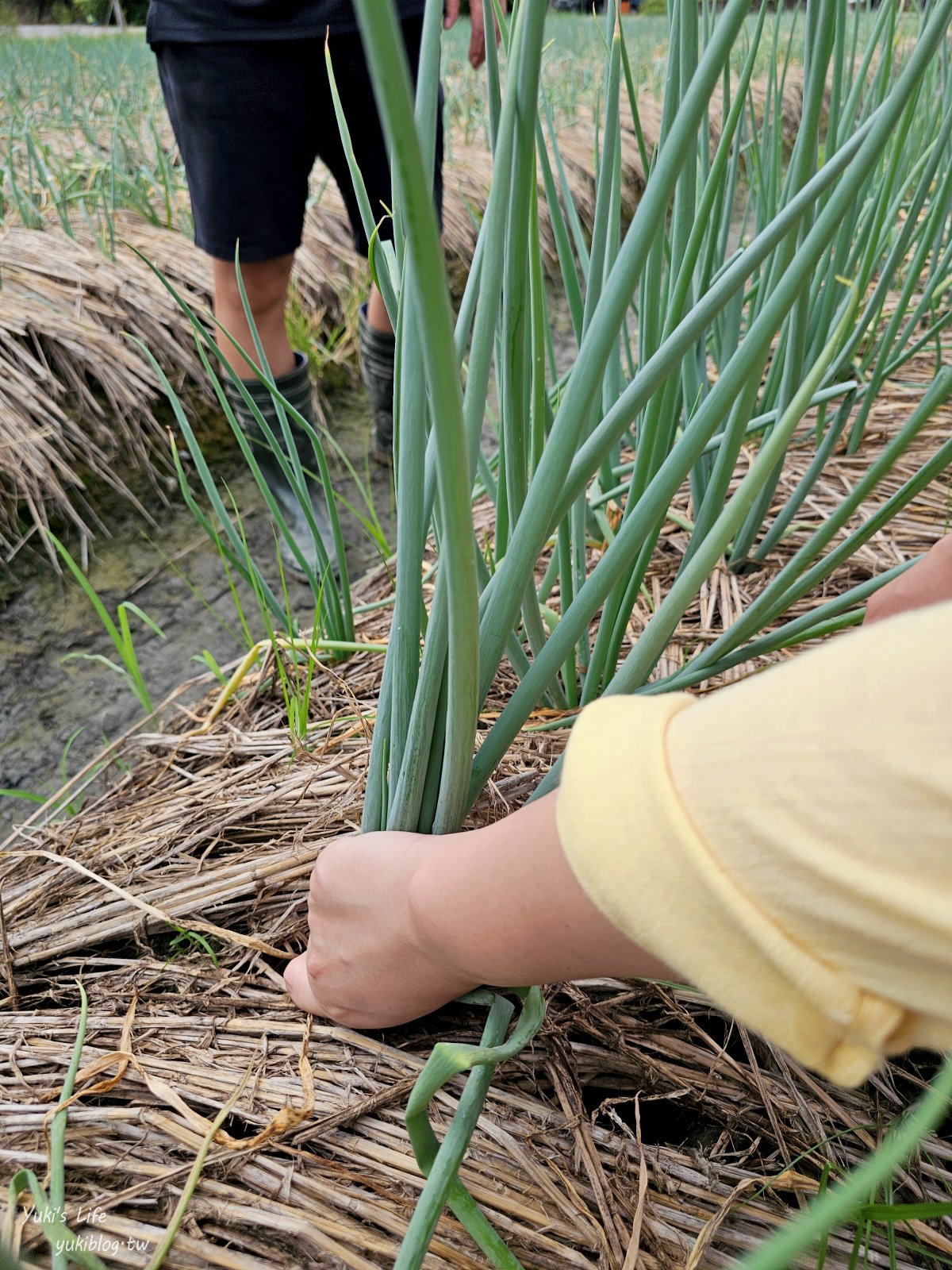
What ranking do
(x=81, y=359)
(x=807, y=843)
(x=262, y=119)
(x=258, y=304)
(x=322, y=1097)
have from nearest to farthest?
1. (x=807, y=843)
2. (x=322, y=1097)
3. (x=262, y=119)
4. (x=258, y=304)
5. (x=81, y=359)

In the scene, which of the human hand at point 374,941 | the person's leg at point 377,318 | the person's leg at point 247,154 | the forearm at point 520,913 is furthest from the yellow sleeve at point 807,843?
the person's leg at point 377,318

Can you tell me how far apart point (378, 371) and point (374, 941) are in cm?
147

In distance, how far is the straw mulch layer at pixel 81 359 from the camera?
1.50 meters

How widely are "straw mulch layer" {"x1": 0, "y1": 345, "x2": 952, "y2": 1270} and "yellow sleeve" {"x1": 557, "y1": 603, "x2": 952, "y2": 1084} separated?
236mm

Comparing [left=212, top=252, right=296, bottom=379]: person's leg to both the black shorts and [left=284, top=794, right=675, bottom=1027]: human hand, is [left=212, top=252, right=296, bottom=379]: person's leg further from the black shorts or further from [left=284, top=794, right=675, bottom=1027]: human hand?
[left=284, top=794, right=675, bottom=1027]: human hand

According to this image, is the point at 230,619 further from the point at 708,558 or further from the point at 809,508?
the point at 708,558

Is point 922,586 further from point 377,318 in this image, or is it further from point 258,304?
point 377,318

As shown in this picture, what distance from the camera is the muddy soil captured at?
129 centimetres

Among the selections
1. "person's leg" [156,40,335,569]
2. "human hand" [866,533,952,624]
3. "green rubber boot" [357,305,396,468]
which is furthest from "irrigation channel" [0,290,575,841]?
"human hand" [866,533,952,624]

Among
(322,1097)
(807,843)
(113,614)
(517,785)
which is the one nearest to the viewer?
(807,843)

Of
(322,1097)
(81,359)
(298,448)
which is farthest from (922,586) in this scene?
(81,359)

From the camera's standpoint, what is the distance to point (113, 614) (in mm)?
1491

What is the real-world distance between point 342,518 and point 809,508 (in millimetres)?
1112

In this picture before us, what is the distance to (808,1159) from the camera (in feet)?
1.54
